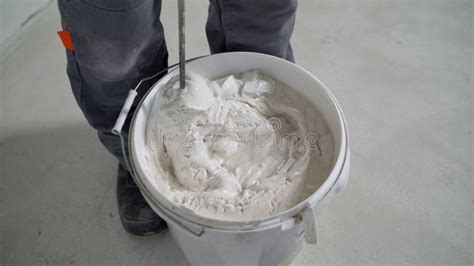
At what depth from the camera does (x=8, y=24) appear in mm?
1268

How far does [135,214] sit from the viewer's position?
783mm

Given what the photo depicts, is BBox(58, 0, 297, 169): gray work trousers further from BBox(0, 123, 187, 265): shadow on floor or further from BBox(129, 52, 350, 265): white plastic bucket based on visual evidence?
BBox(0, 123, 187, 265): shadow on floor

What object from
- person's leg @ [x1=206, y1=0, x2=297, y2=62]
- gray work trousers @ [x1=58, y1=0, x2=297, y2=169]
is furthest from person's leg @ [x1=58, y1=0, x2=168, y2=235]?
person's leg @ [x1=206, y1=0, x2=297, y2=62]

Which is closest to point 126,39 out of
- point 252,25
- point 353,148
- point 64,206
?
point 252,25

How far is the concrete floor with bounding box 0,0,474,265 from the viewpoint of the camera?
801mm

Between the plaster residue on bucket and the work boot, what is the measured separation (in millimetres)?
217

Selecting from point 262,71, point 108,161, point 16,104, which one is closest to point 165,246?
point 108,161

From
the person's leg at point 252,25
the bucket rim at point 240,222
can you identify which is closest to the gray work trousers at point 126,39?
the person's leg at point 252,25

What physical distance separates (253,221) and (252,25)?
0.42 meters

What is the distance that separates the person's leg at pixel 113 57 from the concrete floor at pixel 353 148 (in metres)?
0.10

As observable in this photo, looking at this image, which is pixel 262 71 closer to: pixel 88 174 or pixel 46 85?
pixel 88 174

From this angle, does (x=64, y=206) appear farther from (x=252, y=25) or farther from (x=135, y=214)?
(x=252, y=25)

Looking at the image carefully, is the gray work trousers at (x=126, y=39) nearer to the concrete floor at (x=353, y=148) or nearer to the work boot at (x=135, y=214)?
the work boot at (x=135, y=214)

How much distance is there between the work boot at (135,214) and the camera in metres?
0.78
